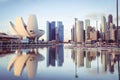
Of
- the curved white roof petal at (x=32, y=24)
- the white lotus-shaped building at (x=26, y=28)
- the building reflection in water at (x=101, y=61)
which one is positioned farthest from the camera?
the curved white roof petal at (x=32, y=24)

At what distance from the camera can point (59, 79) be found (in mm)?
5855

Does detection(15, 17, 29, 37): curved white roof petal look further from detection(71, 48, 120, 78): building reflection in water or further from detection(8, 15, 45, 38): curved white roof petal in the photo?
detection(71, 48, 120, 78): building reflection in water

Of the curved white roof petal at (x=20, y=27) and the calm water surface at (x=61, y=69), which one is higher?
the curved white roof petal at (x=20, y=27)

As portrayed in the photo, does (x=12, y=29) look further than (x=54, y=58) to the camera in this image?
Yes

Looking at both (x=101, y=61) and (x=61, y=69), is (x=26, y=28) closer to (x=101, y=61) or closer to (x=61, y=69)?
(x=101, y=61)

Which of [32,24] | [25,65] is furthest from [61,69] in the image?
[32,24]

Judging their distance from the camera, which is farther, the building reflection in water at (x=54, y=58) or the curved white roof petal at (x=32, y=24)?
the curved white roof petal at (x=32, y=24)

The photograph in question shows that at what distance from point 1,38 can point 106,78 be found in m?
55.1

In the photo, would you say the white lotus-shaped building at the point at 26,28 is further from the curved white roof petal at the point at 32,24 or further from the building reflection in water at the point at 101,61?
the building reflection in water at the point at 101,61

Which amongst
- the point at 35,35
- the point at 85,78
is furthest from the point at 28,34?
the point at 85,78

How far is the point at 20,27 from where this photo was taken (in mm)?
62688

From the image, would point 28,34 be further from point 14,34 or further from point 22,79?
point 22,79

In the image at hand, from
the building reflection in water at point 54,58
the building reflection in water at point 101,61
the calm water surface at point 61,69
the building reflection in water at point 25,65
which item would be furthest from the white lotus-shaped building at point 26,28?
the calm water surface at point 61,69

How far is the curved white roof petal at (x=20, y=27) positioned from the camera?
2418 inches
